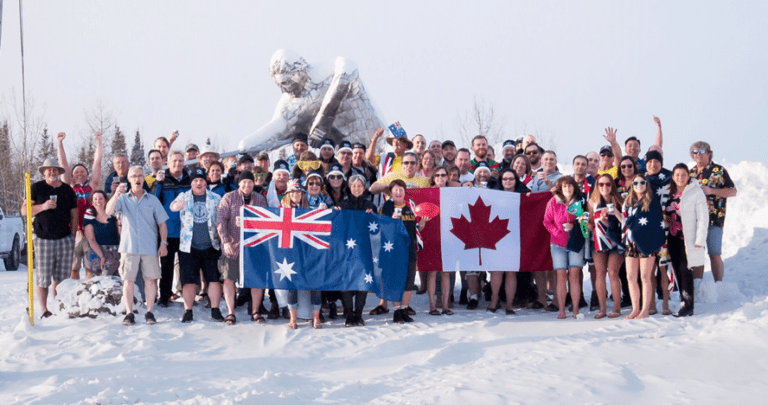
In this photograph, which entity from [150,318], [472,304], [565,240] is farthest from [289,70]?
[565,240]

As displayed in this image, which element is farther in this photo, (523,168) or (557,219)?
(523,168)

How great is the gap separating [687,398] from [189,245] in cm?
540

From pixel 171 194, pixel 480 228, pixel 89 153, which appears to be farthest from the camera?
pixel 89 153

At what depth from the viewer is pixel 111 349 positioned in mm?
6340

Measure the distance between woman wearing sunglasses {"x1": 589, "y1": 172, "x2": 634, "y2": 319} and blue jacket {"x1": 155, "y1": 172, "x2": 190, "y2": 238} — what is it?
5.06 metres

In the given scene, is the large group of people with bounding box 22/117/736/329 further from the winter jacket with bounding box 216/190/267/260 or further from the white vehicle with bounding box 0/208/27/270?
the white vehicle with bounding box 0/208/27/270

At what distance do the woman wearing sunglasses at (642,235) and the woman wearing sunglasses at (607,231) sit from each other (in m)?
0.12

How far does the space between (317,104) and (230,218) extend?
341 inches

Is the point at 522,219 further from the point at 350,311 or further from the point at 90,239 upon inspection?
the point at 90,239

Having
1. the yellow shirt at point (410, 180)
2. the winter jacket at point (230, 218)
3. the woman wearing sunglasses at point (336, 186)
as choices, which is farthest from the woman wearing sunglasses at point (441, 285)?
the winter jacket at point (230, 218)

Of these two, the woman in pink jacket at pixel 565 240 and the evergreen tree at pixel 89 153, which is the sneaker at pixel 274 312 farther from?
the evergreen tree at pixel 89 153

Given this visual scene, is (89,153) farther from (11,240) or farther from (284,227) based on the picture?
(284,227)

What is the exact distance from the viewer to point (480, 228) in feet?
28.4

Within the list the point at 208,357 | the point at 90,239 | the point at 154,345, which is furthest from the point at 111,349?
the point at 90,239
